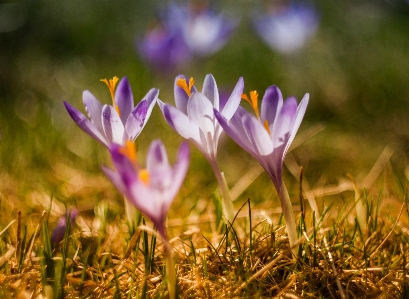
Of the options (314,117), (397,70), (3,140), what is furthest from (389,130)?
(3,140)

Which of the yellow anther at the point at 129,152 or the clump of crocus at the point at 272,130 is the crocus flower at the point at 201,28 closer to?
the clump of crocus at the point at 272,130

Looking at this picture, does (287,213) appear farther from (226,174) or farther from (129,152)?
(226,174)

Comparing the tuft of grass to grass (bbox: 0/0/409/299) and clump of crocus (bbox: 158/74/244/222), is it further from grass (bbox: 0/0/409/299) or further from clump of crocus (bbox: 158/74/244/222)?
clump of crocus (bbox: 158/74/244/222)

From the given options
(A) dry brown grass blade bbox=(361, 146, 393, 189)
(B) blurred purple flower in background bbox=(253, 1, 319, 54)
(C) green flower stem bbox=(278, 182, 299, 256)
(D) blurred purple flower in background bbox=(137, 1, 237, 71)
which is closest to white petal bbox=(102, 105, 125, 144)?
(C) green flower stem bbox=(278, 182, 299, 256)

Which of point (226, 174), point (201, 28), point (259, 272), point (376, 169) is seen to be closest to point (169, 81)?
point (201, 28)

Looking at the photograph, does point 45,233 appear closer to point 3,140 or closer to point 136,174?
point 136,174

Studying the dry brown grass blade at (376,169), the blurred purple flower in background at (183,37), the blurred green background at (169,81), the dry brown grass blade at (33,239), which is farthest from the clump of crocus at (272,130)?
the blurred purple flower in background at (183,37)
